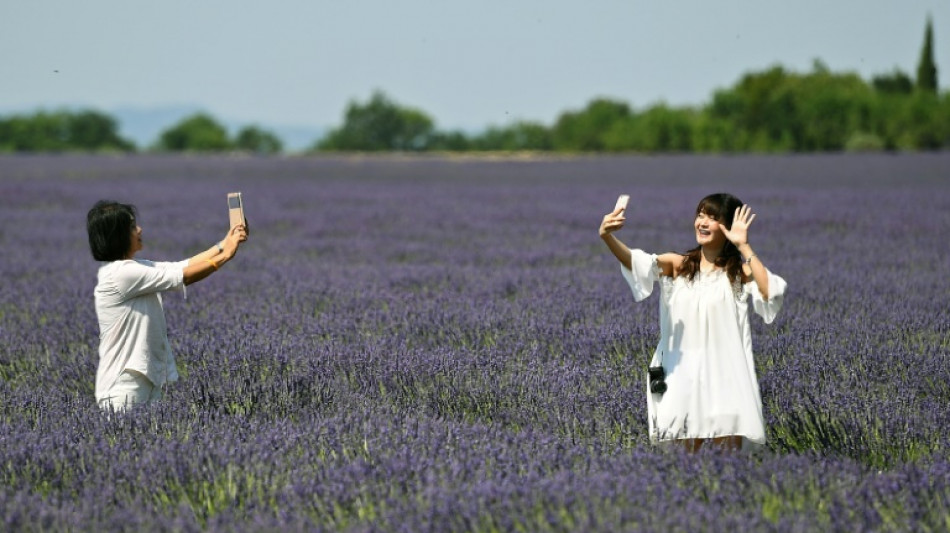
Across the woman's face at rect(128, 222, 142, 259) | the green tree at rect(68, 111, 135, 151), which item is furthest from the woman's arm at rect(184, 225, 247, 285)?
the green tree at rect(68, 111, 135, 151)

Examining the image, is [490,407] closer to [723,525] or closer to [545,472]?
[545,472]

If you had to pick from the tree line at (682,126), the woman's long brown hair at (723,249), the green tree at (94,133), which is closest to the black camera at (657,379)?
the woman's long brown hair at (723,249)

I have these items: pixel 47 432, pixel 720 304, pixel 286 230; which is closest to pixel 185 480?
pixel 47 432

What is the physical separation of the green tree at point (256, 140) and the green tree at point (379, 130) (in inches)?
333

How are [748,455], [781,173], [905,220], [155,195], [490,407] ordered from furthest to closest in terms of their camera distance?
[781,173]
[155,195]
[905,220]
[490,407]
[748,455]

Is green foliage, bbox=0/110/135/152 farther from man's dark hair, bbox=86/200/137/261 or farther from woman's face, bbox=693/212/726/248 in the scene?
woman's face, bbox=693/212/726/248

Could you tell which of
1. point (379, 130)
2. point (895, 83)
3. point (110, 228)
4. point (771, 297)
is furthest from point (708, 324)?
point (379, 130)

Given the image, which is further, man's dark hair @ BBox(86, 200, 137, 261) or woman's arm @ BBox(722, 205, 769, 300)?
man's dark hair @ BBox(86, 200, 137, 261)

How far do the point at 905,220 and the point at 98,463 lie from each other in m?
9.82

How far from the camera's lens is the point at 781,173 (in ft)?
Result: 66.5

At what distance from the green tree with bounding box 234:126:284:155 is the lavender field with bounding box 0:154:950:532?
70.2 m

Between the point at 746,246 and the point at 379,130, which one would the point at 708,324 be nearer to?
the point at 746,246

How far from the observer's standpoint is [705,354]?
3.20m

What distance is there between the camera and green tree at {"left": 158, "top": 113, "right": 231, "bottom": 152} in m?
73.6
